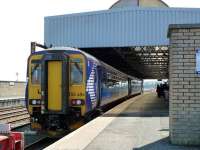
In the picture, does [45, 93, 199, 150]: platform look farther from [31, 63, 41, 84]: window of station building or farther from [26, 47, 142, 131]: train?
[31, 63, 41, 84]: window of station building

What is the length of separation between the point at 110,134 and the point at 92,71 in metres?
4.39

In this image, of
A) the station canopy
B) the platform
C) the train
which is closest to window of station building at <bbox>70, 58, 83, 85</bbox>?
the train

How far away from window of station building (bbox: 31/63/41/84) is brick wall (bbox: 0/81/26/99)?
2255cm

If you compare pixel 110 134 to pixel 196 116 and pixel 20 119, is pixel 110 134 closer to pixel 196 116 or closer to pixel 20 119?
pixel 196 116

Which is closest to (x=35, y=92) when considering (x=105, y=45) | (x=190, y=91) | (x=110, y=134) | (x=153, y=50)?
A: (x=110, y=134)

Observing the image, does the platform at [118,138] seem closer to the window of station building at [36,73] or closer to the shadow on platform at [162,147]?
the shadow on platform at [162,147]

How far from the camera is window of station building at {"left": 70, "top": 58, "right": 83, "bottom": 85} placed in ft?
47.1

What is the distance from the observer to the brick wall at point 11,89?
37625 mm

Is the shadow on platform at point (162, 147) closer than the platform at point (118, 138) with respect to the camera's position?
Yes

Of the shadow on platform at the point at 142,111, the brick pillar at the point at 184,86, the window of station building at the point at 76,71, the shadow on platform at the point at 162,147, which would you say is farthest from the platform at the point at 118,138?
the shadow on platform at the point at 142,111

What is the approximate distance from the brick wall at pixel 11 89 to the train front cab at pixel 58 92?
75.5 feet

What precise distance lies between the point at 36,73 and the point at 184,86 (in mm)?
6540

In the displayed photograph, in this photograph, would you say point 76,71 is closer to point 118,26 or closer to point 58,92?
point 58,92

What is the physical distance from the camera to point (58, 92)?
14.1 m
